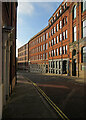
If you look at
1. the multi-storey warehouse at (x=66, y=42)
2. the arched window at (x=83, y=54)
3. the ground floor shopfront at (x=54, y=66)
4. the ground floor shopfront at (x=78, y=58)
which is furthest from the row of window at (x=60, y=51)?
the arched window at (x=83, y=54)

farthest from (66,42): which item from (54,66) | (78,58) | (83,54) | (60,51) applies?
(54,66)

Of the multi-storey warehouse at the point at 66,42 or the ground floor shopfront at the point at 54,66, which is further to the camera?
the ground floor shopfront at the point at 54,66

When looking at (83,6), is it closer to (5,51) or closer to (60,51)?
(60,51)

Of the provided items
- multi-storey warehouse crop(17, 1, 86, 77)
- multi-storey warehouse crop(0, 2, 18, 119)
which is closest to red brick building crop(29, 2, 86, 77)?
multi-storey warehouse crop(17, 1, 86, 77)

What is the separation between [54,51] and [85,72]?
1543 cm

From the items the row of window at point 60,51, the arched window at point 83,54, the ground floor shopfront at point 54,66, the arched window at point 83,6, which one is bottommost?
the ground floor shopfront at point 54,66

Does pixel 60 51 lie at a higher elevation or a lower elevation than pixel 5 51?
higher

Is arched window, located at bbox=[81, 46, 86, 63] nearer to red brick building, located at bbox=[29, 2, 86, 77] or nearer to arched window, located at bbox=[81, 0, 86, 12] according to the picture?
red brick building, located at bbox=[29, 2, 86, 77]

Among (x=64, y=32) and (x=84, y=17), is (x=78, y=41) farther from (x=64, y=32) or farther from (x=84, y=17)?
(x=64, y=32)

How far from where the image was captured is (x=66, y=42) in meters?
25.4

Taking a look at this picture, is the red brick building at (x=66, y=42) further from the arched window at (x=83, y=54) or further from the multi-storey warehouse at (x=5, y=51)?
the multi-storey warehouse at (x=5, y=51)

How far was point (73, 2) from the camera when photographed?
22.6 metres

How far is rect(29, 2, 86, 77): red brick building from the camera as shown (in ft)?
65.4

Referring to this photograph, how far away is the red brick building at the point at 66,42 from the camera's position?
19.9 m
